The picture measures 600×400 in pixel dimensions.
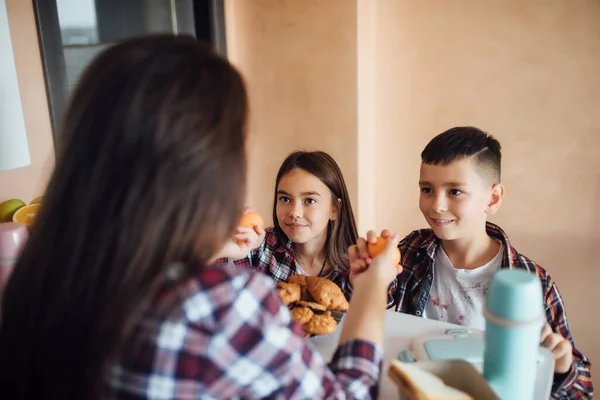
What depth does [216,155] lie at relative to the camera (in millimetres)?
495

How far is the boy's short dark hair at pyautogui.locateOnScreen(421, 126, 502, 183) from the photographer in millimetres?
1227

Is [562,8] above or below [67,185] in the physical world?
above

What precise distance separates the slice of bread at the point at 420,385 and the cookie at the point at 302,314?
10.9 inches

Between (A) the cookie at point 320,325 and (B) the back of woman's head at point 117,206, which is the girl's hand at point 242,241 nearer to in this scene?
(A) the cookie at point 320,325

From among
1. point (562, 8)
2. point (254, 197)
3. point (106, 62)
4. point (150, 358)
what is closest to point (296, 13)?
point (254, 197)

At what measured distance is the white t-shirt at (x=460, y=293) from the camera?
123 centimetres

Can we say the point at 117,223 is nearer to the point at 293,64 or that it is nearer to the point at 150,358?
the point at 150,358

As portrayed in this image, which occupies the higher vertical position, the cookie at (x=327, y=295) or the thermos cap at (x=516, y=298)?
the thermos cap at (x=516, y=298)

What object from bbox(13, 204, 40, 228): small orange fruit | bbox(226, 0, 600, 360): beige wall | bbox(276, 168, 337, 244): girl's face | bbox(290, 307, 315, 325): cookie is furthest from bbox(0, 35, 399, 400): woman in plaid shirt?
bbox(226, 0, 600, 360): beige wall

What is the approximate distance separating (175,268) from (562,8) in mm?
1692

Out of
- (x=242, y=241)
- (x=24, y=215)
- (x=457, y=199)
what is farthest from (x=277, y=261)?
(x=24, y=215)

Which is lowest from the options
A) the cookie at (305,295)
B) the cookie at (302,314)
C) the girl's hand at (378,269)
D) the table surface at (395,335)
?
the table surface at (395,335)

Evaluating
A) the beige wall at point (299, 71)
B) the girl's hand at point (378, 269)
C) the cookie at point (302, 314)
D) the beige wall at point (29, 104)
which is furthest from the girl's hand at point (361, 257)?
the beige wall at point (299, 71)

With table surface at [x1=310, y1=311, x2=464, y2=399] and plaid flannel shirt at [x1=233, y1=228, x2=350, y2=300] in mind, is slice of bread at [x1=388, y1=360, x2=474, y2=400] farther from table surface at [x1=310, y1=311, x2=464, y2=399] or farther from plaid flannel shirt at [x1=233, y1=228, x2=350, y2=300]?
plaid flannel shirt at [x1=233, y1=228, x2=350, y2=300]
